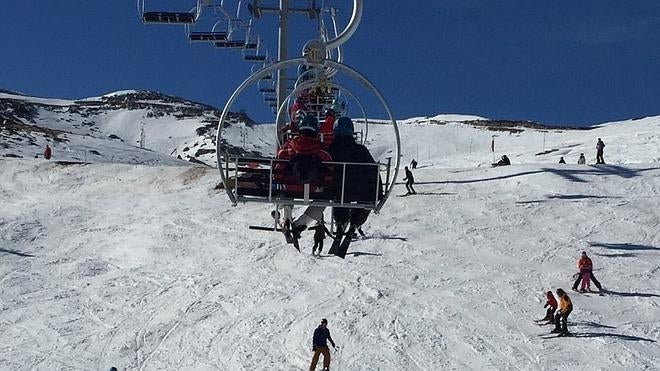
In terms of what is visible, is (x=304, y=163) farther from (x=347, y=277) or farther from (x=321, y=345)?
(x=347, y=277)

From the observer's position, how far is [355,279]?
2125cm

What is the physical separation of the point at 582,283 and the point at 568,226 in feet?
19.8

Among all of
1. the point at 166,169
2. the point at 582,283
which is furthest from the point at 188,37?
the point at 166,169

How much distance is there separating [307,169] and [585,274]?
13.7m

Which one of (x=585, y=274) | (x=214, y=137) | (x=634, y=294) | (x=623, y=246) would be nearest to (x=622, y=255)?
(x=623, y=246)

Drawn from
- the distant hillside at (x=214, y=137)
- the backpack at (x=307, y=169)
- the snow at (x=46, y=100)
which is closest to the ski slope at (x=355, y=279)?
the distant hillside at (x=214, y=137)

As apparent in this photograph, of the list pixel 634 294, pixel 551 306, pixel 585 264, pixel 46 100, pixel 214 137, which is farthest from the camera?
pixel 46 100

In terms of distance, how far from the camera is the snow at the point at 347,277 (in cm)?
1695

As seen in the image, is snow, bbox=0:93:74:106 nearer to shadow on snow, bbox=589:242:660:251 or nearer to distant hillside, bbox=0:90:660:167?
distant hillside, bbox=0:90:660:167

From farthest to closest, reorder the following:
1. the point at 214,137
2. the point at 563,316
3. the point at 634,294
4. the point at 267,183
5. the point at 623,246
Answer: the point at 214,137 < the point at 623,246 < the point at 634,294 < the point at 563,316 < the point at 267,183

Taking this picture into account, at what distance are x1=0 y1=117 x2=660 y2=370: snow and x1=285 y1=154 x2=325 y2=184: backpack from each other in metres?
8.45

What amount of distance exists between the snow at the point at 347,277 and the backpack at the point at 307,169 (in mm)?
8450

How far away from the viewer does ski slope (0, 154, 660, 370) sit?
1692 cm

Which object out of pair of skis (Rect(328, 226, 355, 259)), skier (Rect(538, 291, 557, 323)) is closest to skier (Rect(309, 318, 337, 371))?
skier (Rect(538, 291, 557, 323))
